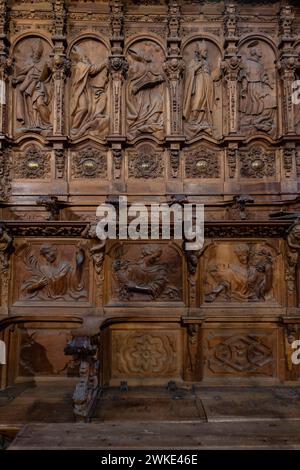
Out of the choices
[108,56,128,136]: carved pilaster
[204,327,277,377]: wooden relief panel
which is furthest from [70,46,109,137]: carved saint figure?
[204,327,277,377]: wooden relief panel

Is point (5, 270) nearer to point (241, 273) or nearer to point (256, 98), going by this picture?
point (241, 273)

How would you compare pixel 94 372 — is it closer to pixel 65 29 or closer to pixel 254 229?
pixel 254 229

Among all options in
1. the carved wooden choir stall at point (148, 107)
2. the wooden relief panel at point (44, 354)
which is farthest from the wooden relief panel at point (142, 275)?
the carved wooden choir stall at point (148, 107)

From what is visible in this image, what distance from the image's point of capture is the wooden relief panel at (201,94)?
6.43 meters

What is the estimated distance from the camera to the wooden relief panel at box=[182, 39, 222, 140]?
253 inches

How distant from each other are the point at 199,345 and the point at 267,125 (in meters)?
3.97

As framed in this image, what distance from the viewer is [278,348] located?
4801 millimetres

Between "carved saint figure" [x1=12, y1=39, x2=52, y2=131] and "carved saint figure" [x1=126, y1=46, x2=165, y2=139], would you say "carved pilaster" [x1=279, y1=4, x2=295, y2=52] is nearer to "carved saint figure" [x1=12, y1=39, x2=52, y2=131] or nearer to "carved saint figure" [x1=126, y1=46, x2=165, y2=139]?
"carved saint figure" [x1=126, y1=46, x2=165, y2=139]

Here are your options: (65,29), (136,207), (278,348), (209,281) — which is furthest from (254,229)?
(65,29)

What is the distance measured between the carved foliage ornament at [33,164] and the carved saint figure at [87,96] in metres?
0.66

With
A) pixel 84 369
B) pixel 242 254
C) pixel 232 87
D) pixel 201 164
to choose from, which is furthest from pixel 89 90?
pixel 84 369

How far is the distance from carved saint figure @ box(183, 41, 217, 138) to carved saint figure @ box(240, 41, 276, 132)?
55 cm

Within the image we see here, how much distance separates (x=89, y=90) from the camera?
653cm

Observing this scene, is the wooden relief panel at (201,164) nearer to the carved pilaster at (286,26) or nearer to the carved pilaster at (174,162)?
the carved pilaster at (174,162)
